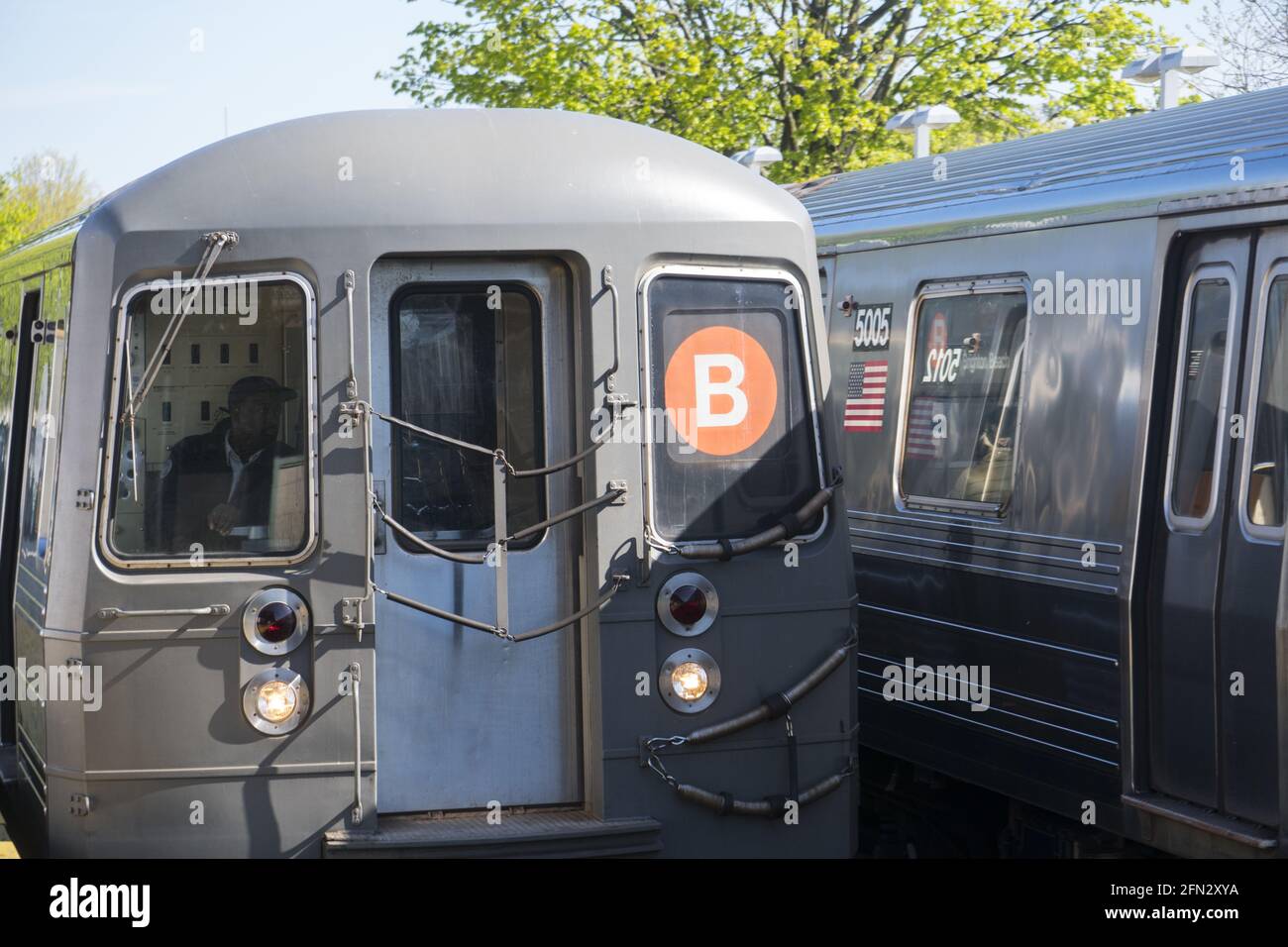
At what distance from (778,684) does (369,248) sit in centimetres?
214

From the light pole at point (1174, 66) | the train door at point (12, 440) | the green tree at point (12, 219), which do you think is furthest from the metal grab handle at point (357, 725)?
the green tree at point (12, 219)

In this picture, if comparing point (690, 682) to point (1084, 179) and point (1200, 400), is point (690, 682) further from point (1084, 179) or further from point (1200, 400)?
point (1084, 179)

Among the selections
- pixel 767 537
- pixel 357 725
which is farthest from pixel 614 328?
pixel 357 725

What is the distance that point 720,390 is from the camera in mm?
5793

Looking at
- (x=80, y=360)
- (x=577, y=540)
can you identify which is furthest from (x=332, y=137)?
(x=577, y=540)

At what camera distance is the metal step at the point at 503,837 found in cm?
528

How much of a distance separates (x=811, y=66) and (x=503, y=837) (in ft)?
61.7

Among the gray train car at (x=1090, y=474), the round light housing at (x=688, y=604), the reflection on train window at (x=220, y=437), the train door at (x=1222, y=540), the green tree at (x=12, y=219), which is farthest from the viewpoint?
the green tree at (x=12, y=219)

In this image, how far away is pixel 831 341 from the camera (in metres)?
9.25

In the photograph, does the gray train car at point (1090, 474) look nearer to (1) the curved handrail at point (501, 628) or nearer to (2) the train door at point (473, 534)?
(1) the curved handrail at point (501, 628)

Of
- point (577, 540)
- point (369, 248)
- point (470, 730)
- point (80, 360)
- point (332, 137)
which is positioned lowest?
point (470, 730)

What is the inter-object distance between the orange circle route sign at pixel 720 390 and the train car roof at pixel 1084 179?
1.99 m

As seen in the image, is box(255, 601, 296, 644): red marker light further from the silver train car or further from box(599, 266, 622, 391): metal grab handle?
box(599, 266, 622, 391): metal grab handle
